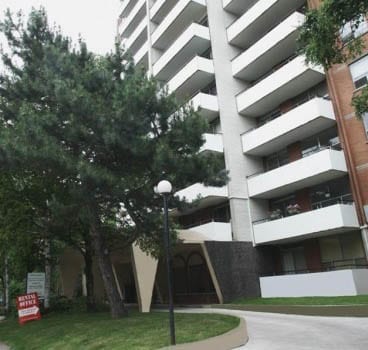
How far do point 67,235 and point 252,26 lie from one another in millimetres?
17807

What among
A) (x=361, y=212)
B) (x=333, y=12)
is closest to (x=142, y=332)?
(x=333, y=12)

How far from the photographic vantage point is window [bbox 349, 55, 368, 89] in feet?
70.0

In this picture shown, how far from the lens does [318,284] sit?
65.9ft

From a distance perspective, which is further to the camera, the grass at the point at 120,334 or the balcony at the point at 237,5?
the balcony at the point at 237,5

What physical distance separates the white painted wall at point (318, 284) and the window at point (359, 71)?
9.36 metres

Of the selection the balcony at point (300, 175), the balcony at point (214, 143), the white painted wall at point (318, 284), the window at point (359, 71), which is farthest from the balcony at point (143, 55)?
the white painted wall at point (318, 284)

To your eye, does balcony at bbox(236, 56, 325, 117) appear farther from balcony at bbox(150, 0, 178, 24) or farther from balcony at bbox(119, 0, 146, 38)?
balcony at bbox(119, 0, 146, 38)

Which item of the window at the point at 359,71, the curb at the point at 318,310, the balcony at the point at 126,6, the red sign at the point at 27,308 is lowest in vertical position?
the curb at the point at 318,310

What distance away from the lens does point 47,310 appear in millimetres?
23891

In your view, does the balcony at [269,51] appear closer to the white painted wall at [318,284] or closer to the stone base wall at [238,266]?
the stone base wall at [238,266]

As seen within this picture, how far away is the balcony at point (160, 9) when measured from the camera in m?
35.5

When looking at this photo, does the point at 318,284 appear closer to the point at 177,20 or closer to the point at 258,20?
the point at 258,20

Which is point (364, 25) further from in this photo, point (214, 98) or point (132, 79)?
point (132, 79)

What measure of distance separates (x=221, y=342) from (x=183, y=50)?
24.2 meters
